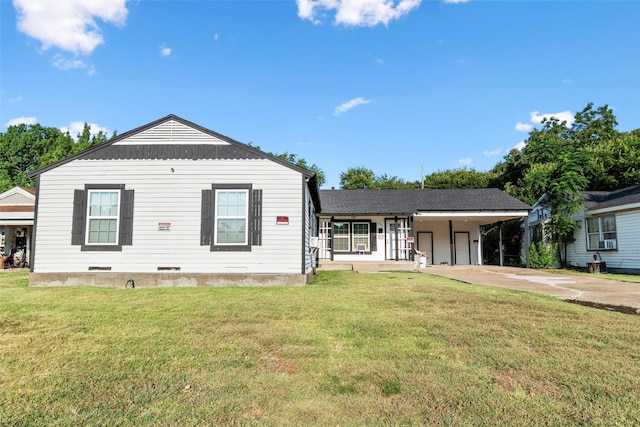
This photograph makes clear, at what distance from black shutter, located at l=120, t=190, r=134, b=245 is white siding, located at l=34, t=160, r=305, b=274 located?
13cm

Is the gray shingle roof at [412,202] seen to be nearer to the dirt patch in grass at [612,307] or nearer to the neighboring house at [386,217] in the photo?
the neighboring house at [386,217]

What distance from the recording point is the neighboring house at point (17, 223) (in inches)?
681

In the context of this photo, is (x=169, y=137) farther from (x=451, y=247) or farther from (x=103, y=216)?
(x=451, y=247)

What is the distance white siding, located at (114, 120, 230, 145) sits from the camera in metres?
9.85

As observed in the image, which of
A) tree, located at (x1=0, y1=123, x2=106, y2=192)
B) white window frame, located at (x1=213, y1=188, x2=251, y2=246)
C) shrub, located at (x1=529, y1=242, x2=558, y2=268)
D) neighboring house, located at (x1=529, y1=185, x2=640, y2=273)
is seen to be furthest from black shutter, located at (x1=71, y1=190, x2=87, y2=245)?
tree, located at (x1=0, y1=123, x2=106, y2=192)

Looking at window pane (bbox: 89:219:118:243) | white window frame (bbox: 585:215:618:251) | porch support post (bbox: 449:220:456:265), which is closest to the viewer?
window pane (bbox: 89:219:118:243)

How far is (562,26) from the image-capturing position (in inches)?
531

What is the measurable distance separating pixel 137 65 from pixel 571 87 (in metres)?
21.8

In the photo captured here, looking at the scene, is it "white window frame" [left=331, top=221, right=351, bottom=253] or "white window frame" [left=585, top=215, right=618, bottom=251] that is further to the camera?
"white window frame" [left=331, top=221, right=351, bottom=253]

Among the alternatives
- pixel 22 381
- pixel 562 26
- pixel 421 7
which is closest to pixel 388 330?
pixel 22 381

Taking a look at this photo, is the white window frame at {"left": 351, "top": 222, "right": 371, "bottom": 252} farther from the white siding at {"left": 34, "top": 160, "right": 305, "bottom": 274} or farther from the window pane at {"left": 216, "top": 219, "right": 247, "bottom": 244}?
the window pane at {"left": 216, "top": 219, "right": 247, "bottom": 244}

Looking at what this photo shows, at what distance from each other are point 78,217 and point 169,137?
3.22 m

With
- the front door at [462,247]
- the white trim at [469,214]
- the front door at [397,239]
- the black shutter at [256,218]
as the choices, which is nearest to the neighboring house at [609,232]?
the white trim at [469,214]

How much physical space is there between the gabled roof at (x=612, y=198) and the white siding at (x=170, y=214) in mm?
15319
